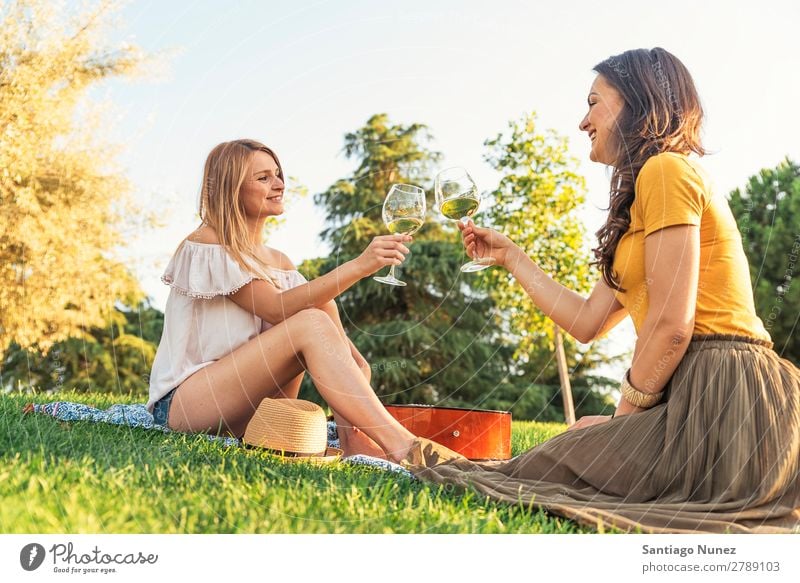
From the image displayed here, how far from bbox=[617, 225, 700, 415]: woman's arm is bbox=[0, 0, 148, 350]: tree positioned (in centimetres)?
861

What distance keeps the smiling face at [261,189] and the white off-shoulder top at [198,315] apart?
0.31 meters

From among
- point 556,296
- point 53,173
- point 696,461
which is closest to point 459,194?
point 556,296

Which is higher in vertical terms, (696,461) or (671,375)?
(671,375)

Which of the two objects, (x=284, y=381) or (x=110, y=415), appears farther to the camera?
(x=110, y=415)

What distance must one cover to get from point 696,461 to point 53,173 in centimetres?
1070

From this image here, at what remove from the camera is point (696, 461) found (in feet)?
7.61

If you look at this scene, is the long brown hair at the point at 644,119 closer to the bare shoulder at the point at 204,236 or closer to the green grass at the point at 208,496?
the green grass at the point at 208,496

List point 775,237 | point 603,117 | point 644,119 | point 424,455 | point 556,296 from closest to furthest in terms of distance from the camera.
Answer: point 644,119 → point 603,117 → point 424,455 → point 556,296 → point 775,237

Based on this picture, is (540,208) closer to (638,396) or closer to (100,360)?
(638,396)

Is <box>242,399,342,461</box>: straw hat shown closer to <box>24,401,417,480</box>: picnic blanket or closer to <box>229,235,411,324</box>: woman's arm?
<box>24,401,417,480</box>: picnic blanket

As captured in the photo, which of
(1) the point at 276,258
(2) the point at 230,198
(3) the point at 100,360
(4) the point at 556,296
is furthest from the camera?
(3) the point at 100,360

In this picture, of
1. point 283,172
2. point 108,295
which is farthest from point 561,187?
point 108,295

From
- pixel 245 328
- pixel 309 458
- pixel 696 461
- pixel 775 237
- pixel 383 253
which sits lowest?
pixel 309 458

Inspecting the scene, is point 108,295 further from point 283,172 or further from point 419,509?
point 419,509
